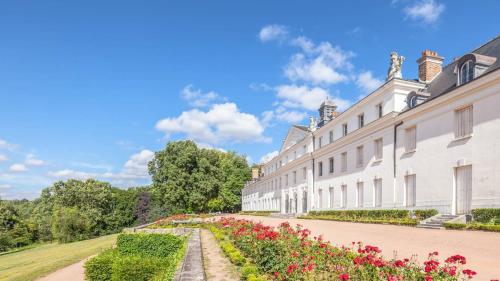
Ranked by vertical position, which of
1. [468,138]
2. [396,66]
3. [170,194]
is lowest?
[170,194]

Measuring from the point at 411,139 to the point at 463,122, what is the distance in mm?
4190

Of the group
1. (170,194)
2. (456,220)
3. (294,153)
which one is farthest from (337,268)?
(170,194)

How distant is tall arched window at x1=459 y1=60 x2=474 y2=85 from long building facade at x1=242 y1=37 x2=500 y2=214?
0.16 feet

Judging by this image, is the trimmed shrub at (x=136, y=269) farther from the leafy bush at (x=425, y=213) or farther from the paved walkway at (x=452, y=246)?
the leafy bush at (x=425, y=213)

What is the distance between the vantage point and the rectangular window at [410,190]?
2094cm

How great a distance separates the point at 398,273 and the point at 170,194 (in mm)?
46024

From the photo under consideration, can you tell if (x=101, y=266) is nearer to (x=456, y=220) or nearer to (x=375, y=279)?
(x=375, y=279)

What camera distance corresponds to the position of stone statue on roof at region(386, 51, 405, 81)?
78.2 ft

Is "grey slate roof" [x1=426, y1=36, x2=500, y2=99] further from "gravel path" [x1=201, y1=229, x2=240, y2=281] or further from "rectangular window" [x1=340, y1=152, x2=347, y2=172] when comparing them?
"gravel path" [x1=201, y1=229, x2=240, y2=281]

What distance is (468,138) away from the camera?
1692 cm

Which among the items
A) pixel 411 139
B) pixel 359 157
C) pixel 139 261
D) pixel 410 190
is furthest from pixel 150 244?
pixel 359 157

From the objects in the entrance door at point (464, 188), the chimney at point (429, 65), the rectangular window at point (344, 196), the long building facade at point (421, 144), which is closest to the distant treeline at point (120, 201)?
the long building facade at point (421, 144)

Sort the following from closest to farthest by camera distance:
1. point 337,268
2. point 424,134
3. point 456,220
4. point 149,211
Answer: point 337,268 → point 456,220 → point 424,134 → point 149,211

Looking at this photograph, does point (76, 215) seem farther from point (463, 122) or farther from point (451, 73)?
point (463, 122)
